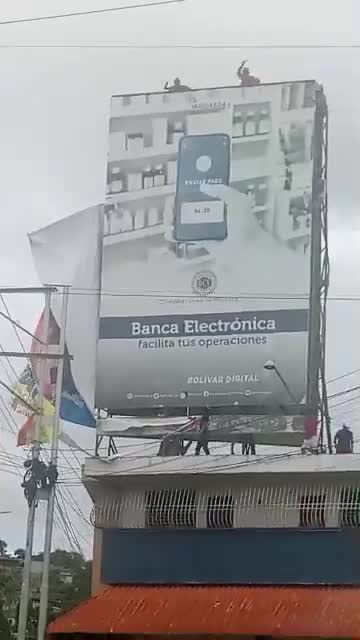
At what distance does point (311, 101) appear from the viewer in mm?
18312

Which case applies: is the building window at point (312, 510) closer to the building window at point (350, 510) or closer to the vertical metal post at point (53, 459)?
the building window at point (350, 510)

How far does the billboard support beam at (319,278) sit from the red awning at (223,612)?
10.7 feet

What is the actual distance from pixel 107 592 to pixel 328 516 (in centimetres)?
362

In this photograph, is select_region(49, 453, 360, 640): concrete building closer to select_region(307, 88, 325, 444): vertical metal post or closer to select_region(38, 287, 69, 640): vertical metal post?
select_region(307, 88, 325, 444): vertical metal post

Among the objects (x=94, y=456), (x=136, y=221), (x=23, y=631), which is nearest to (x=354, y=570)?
(x=94, y=456)

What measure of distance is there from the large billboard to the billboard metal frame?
89mm

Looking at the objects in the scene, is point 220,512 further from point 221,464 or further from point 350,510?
point 350,510

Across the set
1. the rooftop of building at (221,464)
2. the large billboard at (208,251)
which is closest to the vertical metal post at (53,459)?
the large billboard at (208,251)

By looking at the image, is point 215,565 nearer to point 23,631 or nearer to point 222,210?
point 23,631

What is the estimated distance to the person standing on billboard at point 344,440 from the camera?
1698cm

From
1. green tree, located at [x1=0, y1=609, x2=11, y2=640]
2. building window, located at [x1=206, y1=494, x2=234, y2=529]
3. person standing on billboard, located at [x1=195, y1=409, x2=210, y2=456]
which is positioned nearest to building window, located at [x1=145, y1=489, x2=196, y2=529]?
building window, located at [x1=206, y1=494, x2=234, y2=529]

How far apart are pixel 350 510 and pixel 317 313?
3.70m

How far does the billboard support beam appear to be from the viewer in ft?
56.2

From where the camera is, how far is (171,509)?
52.9ft
